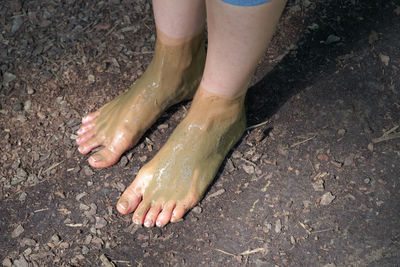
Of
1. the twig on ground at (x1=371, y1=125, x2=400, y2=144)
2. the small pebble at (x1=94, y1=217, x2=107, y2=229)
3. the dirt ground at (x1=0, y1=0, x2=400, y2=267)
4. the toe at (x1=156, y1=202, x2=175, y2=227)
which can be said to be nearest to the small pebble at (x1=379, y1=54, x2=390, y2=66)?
the dirt ground at (x1=0, y1=0, x2=400, y2=267)

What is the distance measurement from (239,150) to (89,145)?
54 centimetres

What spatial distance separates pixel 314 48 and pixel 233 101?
2.04 ft

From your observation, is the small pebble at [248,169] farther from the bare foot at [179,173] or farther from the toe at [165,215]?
the toe at [165,215]

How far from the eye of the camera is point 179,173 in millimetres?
1570

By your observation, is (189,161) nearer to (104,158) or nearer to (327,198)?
(104,158)

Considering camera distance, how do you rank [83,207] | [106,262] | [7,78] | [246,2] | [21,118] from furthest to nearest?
[7,78] → [21,118] → [83,207] → [106,262] → [246,2]

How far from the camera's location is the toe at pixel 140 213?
1.57 m

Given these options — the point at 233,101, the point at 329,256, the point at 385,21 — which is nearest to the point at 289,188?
the point at 329,256

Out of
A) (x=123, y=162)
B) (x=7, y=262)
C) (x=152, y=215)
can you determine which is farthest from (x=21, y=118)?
(x=152, y=215)

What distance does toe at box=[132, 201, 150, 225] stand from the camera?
157cm

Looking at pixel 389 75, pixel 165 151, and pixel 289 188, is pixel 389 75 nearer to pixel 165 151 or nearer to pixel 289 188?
pixel 289 188

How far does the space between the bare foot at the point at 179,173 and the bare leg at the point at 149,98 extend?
0.16 meters

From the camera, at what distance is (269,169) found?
65.9 inches

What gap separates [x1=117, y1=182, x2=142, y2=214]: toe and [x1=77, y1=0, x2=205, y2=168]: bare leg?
0.16 meters
